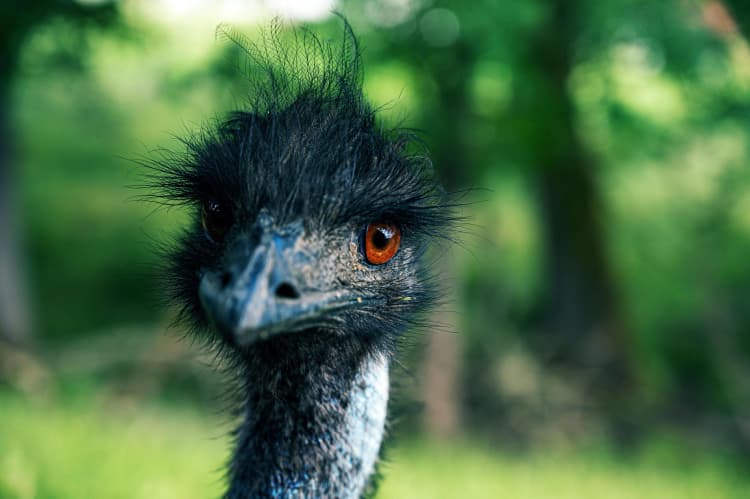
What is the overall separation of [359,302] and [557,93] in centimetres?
453

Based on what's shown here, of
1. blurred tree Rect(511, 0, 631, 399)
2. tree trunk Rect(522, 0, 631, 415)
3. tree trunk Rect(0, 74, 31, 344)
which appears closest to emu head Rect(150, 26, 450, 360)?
blurred tree Rect(511, 0, 631, 399)

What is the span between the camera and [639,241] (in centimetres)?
997

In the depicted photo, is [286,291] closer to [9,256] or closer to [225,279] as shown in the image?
[225,279]

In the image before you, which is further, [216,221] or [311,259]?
[216,221]

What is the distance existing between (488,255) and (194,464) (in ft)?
18.2

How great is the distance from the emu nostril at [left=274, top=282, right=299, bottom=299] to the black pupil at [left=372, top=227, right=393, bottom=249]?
309 mm

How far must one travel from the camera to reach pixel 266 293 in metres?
1.37

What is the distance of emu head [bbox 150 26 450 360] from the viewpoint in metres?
1.42

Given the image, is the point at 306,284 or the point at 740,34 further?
the point at 740,34

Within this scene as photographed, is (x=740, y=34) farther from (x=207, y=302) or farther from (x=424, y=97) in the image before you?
(x=207, y=302)

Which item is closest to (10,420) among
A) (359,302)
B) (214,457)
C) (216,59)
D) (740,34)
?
(214,457)

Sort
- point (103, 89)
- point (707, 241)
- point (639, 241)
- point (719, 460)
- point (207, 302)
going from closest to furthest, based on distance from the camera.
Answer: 1. point (207, 302)
2. point (719, 460)
3. point (707, 241)
4. point (103, 89)
5. point (639, 241)

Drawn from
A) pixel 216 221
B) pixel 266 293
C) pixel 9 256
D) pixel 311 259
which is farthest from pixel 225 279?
pixel 9 256

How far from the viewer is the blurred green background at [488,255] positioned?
4.07 meters
